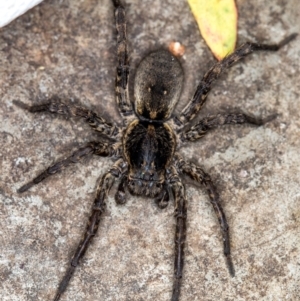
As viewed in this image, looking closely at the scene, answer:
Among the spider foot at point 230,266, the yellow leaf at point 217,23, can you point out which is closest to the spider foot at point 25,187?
the spider foot at point 230,266

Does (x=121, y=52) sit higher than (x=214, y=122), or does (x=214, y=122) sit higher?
(x=121, y=52)

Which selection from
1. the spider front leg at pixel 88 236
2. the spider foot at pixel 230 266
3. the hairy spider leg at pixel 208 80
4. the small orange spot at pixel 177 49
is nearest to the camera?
the spider front leg at pixel 88 236

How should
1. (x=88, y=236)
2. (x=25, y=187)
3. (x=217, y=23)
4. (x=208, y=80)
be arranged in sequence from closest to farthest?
(x=88, y=236)
(x=25, y=187)
(x=208, y=80)
(x=217, y=23)

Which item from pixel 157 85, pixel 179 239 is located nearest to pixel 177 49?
pixel 157 85

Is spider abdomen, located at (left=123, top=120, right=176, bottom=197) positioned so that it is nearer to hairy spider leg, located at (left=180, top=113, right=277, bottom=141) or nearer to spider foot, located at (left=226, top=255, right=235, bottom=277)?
hairy spider leg, located at (left=180, top=113, right=277, bottom=141)

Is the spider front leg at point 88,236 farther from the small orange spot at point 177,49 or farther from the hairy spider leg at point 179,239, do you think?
the small orange spot at point 177,49

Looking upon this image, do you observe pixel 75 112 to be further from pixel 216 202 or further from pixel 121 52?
pixel 216 202

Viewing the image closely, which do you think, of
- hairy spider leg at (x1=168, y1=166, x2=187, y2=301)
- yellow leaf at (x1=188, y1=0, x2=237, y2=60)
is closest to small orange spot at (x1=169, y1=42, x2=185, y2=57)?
yellow leaf at (x1=188, y1=0, x2=237, y2=60)
